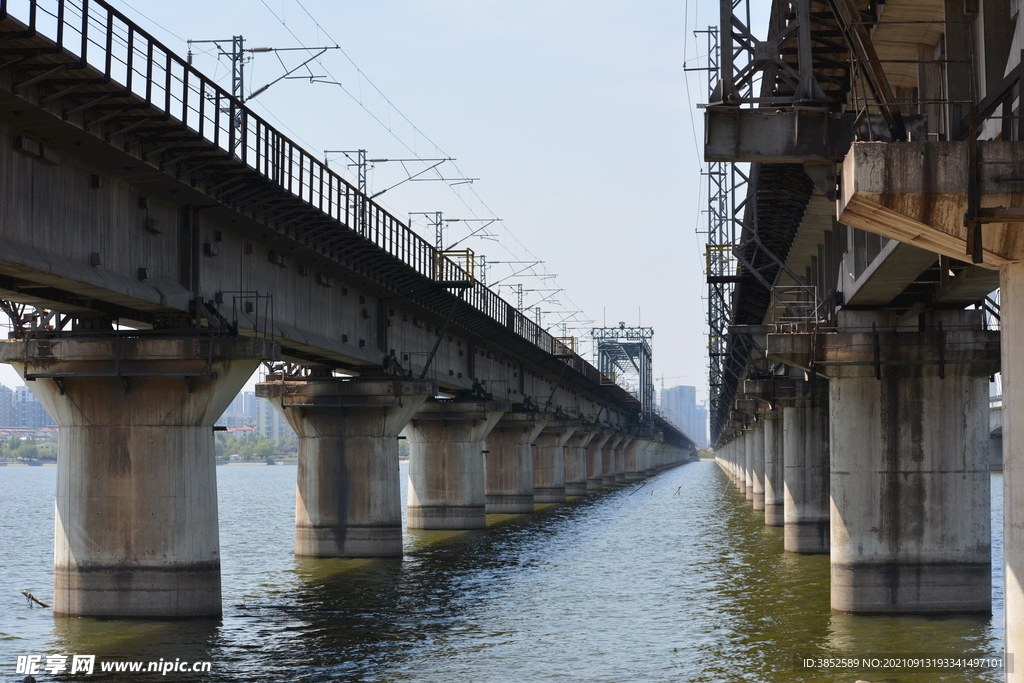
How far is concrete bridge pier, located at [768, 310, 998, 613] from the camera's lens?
30.0m

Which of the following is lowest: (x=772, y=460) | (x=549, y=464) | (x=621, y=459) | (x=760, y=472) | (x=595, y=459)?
(x=621, y=459)

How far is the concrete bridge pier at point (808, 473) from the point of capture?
5100 centimetres

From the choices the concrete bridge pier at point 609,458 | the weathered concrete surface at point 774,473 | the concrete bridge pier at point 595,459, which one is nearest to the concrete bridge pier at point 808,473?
the weathered concrete surface at point 774,473

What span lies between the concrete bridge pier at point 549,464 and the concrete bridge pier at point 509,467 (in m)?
14.1

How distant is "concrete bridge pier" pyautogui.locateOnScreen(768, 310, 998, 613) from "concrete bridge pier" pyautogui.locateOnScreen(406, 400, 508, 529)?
35.9 meters

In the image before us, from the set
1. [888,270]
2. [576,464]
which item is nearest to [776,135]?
Answer: [888,270]

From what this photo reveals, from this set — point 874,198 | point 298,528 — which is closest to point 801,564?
point 298,528

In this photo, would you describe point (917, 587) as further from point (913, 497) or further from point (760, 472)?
point (760, 472)

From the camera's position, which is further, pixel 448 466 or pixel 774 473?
pixel 774 473

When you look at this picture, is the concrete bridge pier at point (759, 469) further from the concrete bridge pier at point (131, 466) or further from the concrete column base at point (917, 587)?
the concrete bridge pier at point (131, 466)

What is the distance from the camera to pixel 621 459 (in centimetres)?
17525

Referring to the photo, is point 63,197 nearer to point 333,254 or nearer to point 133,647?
point 133,647

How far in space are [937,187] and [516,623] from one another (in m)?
22.0

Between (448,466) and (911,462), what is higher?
(911,462)
